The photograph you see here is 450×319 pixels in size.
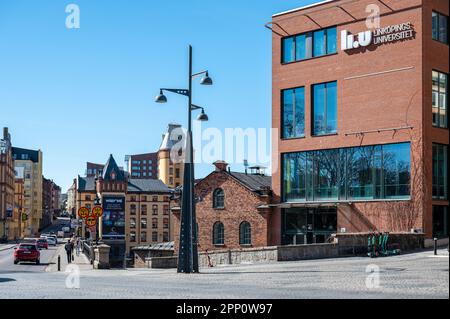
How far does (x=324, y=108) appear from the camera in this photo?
4531 cm

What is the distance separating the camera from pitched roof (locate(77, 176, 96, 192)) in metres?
152

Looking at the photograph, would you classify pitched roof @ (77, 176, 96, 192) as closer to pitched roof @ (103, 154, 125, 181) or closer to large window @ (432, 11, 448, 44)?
pitched roof @ (103, 154, 125, 181)

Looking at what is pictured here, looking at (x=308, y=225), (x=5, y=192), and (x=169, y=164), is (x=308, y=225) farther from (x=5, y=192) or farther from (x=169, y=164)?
(x=169, y=164)

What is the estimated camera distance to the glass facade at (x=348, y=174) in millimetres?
40531

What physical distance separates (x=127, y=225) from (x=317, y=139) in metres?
91.5

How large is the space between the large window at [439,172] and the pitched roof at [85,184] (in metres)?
120

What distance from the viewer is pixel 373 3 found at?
42125 millimetres

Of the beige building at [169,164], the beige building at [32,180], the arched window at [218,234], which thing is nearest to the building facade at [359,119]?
the arched window at [218,234]

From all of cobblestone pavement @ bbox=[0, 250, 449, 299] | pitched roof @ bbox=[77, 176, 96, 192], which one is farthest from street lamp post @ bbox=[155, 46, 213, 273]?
pitched roof @ bbox=[77, 176, 96, 192]

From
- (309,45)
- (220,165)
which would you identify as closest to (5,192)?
(220,165)

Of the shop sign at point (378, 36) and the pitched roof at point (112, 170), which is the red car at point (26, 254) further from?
the pitched roof at point (112, 170)

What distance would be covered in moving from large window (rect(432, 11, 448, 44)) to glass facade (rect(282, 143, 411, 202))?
22.3ft

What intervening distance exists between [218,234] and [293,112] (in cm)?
1124
